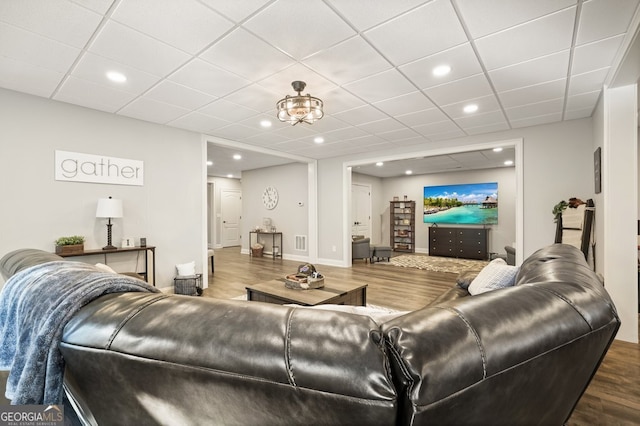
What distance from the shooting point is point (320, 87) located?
305cm

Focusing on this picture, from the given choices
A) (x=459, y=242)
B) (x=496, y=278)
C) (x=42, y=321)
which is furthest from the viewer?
(x=459, y=242)

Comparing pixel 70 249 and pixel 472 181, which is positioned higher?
pixel 472 181

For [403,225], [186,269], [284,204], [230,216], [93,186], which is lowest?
[186,269]

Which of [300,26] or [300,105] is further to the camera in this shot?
[300,105]

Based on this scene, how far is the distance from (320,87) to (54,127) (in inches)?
124

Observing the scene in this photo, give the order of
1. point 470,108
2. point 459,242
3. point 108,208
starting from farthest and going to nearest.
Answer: point 459,242 → point 470,108 → point 108,208

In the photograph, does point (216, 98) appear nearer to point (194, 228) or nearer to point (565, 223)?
point (194, 228)

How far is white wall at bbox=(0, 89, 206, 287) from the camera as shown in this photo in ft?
10.5

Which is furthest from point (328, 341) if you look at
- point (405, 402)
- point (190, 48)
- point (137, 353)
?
point (190, 48)

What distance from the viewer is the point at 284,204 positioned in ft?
26.3

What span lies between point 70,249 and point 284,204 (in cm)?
505

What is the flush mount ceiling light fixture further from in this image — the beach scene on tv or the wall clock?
the beach scene on tv

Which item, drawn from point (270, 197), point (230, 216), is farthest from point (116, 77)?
point (230, 216)

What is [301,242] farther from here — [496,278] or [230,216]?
[496,278]
